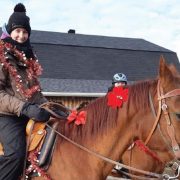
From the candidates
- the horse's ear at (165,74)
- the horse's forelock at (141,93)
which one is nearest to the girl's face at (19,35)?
A: the horse's forelock at (141,93)

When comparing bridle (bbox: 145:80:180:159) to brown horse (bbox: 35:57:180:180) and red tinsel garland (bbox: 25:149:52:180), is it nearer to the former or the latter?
brown horse (bbox: 35:57:180:180)

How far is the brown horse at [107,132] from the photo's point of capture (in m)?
3.67

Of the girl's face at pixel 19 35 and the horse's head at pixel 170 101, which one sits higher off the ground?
the girl's face at pixel 19 35

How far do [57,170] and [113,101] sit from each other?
82 centimetres

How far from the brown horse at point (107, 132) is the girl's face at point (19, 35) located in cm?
101

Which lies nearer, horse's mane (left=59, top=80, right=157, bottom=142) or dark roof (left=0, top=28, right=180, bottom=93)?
horse's mane (left=59, top=80, right=157, bottom=142)

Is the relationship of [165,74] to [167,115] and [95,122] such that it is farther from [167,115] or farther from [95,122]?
[95,122]

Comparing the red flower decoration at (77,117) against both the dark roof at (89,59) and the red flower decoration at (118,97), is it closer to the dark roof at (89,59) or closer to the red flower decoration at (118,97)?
the red flower decoration at (118,97)

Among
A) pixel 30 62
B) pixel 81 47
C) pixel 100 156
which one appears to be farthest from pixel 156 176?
pixel 81 47

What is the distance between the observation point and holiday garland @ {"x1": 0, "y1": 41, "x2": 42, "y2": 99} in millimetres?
4109

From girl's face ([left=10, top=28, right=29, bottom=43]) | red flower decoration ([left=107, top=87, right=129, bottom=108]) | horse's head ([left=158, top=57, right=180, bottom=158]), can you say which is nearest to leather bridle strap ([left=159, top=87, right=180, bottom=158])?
horse's head ([left=158, top=57, right=180, bottom=158])

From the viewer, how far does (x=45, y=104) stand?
4.18 meters

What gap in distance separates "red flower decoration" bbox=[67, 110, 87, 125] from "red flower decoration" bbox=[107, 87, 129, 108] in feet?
0.97

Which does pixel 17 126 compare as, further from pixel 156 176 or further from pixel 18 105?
pixel 156 176
